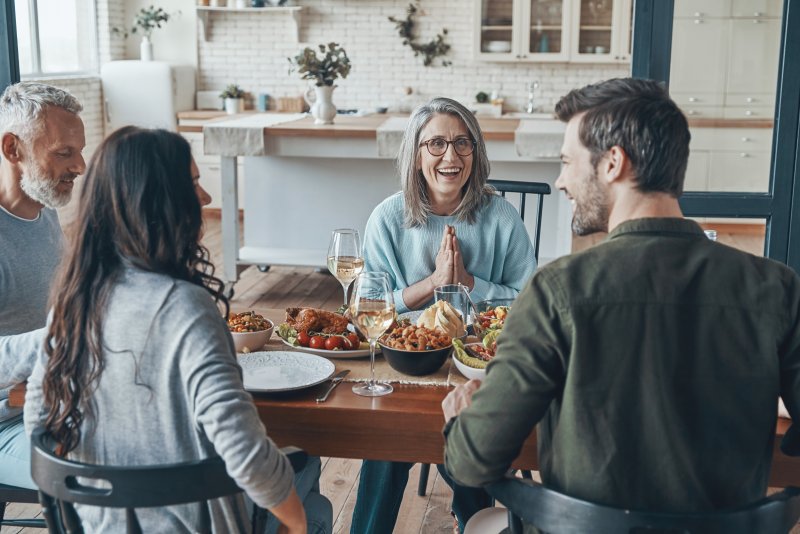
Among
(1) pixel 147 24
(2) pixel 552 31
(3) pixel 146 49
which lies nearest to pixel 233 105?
(3) pixel 146 49

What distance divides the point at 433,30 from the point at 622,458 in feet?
24.7

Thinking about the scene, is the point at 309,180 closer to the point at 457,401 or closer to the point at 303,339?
the point at 303,339

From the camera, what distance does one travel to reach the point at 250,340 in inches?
74.6

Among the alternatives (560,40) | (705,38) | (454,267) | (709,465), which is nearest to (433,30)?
(560,40)

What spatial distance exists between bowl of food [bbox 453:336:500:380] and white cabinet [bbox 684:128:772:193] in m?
1.45

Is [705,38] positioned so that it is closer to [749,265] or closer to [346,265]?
[346,265]

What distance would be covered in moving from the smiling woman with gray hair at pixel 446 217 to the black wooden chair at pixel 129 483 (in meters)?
1.26

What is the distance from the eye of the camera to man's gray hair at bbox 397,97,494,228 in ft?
8.22

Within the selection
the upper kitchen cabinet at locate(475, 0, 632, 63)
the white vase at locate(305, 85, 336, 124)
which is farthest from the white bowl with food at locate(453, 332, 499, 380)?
the upper kitchen cabinet at locate(475, 0, 632, 63)

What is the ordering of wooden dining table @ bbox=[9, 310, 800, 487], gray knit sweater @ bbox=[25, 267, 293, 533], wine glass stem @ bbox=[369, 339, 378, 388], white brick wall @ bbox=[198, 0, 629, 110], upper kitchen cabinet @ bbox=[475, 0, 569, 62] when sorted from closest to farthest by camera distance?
gray knit sweater @ bbox=[25, 267, 293, 533]
wooden dining table @ bbox=[9, 310, 800, 487]
wine glass stem @ bbox=[369, 339, 378, 388]
upper kitchen cabinet @ bbox=[475, 0, 569, 62]
white brick wall @ bbox=[198, 0, 629, 110]

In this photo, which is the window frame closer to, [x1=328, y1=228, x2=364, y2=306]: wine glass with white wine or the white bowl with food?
[x1=328, y1=228, x2=364, y2=306]: wine glass with white wine

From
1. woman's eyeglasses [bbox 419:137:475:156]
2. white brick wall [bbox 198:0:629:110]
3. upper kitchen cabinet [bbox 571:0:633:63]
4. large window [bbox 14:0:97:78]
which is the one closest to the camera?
woman's eyeglasses [bbox 419:137:475:156]

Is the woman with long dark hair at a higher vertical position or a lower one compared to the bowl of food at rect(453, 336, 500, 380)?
higher

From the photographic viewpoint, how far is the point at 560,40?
7.83 metres
